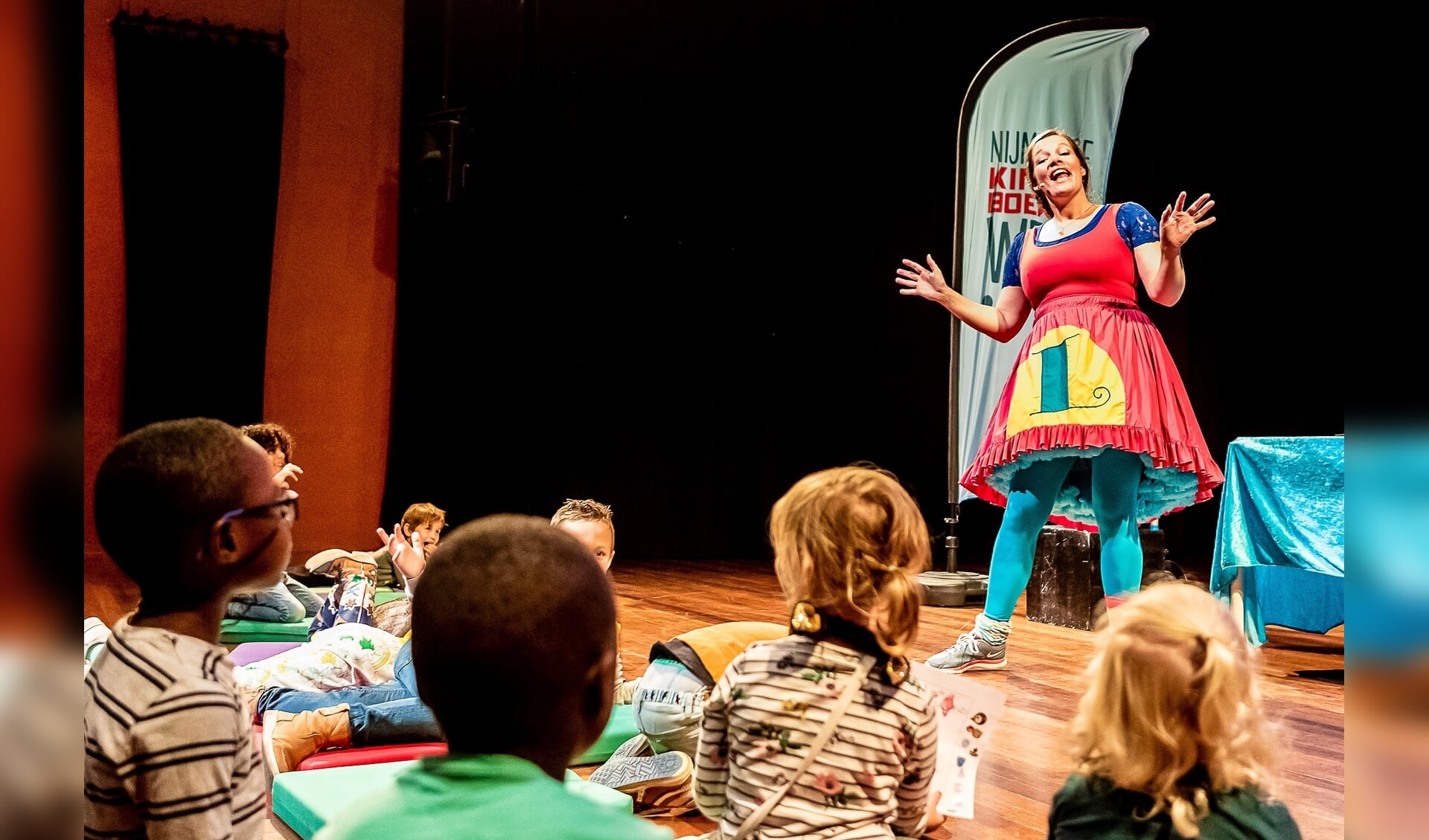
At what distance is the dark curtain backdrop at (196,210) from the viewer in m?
5.62

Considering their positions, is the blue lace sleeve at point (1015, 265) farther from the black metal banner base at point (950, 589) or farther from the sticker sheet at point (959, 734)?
the black metal banner base at point (950, 589)

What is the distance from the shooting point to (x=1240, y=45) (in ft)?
20.1

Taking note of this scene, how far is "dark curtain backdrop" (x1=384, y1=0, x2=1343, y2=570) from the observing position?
6176 mm

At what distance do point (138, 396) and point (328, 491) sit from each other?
1.13m

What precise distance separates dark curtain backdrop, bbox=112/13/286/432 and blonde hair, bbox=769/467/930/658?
16.5 ft

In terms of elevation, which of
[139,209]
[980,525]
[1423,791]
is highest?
[139,209]

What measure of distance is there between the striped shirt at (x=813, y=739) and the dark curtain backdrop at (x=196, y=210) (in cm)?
502

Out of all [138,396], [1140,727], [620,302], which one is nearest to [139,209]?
[138,396]

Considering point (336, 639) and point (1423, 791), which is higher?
point (1423, 791)

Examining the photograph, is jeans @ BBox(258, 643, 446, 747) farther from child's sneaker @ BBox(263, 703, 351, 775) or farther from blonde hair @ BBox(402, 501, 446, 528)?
blonde hair @ BBox(402, 501, 446, 528)

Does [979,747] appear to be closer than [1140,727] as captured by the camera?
No

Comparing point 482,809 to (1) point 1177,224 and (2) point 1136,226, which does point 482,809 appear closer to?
(1) point 1177,224

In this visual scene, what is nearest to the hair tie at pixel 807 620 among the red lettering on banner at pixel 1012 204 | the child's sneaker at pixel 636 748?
the child's sneaker at pixel 636 748

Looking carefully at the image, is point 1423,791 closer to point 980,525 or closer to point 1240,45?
point 1240,45
